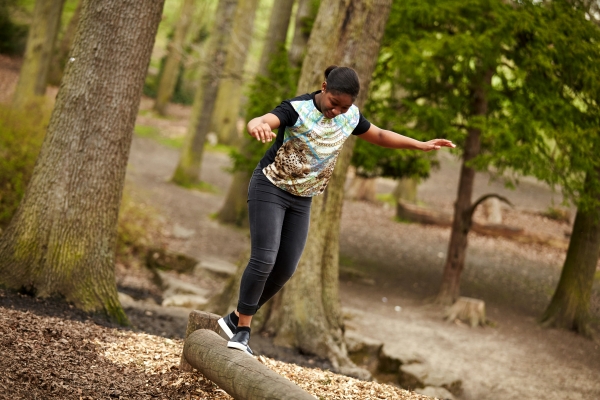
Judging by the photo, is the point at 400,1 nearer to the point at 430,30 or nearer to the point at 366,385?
the point at 430,30

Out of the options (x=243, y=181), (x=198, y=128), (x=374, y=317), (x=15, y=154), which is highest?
(x=198, y=128)

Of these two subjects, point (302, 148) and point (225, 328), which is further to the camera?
point (225, 328)

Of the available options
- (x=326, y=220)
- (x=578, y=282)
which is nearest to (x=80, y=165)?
(x=326, y=220)

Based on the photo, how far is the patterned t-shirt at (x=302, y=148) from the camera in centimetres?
423

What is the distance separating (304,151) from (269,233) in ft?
1.90

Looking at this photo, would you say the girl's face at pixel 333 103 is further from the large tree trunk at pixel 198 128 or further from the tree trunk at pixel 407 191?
the tree trunk at pixel 407 191

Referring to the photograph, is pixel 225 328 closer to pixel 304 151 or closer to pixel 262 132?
pixel 304 151

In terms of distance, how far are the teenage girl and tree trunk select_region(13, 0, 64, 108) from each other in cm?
1470

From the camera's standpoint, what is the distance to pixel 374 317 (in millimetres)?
11328

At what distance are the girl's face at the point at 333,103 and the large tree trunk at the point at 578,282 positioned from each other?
9084 millimetres

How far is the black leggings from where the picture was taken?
13.9 feet

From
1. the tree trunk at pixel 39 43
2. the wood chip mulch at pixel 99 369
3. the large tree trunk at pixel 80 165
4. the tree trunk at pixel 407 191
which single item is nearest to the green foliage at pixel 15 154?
the large tree trunk at pixel 80 165

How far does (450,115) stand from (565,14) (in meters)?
2.52

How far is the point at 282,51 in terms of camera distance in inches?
547
